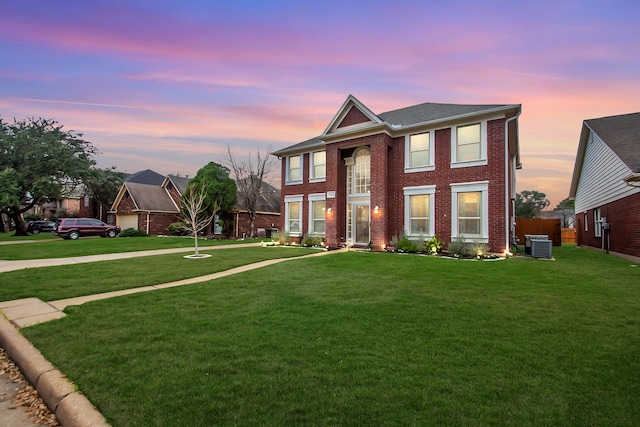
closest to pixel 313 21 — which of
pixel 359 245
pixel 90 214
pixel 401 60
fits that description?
pixel 401 60

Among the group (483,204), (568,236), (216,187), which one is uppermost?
(216,187)

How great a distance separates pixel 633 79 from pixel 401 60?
8.98m

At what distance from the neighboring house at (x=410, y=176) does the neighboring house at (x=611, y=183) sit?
3.80m

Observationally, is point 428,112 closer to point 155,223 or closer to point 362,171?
point 362,171

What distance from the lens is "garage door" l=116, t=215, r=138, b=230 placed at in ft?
101

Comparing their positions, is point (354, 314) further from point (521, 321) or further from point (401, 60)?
point (401, 60)

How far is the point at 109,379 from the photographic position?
9.86ft

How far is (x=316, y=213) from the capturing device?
18031mm

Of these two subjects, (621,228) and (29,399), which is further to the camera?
(621,228)

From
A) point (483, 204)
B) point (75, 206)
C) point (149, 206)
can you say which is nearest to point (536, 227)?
point (483, 204)

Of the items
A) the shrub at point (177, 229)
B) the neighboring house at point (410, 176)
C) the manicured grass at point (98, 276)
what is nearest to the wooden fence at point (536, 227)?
the neighboring house at point (410, 176)

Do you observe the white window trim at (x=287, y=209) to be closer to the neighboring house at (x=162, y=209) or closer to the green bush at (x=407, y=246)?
the green bush at (x=407, y=246)

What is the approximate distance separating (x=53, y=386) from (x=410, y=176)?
14227 mm

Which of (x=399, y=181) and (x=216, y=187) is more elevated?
(x=216, y=187)
